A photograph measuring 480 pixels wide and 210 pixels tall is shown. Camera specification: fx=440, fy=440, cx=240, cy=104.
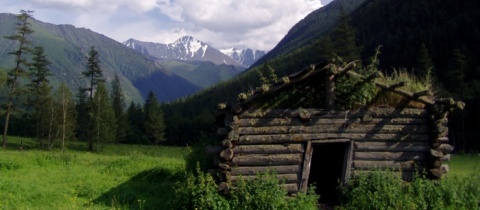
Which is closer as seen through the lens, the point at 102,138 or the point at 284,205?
the point at 284,205

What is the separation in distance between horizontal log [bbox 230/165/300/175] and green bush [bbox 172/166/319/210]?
0.94 ft

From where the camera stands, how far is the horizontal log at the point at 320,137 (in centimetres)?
1354

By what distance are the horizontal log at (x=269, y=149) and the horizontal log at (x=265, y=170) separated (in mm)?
460

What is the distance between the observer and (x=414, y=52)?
295 ft

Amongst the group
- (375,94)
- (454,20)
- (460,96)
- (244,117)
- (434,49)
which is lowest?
(244,117)

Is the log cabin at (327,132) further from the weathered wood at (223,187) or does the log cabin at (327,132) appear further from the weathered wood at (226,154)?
the weathered wood at (223,187)

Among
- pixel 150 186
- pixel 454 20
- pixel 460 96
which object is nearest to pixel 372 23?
pixel 454 20

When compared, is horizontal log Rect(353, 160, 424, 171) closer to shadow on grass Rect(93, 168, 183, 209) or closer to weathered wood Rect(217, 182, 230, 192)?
weathered wood Rect(217, 182, 230, 192)

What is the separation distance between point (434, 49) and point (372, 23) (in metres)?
39.5

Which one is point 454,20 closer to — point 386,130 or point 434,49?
point 434,49

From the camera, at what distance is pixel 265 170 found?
13.4 meters

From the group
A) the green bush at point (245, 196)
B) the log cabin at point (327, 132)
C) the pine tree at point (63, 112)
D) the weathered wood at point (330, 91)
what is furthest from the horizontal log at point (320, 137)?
the pine tree at point (63, 112)

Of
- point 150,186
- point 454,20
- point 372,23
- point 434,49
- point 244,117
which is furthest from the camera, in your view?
point 372,23

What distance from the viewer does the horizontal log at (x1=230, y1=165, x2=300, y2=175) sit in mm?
13352
